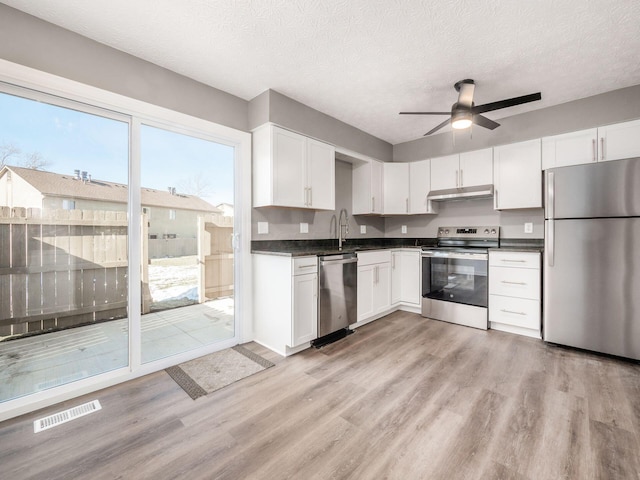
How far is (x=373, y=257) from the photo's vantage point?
357cm

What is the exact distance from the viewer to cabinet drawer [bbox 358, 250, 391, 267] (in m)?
3.39

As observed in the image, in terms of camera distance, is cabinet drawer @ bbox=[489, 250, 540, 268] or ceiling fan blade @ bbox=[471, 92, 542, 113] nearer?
ceiling fan blade @ bbox=[471, 92, 542, 113]

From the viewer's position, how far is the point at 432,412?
183 cm

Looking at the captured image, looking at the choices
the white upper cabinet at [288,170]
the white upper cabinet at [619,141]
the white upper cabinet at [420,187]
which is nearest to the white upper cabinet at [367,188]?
the white upper cabinet at [420,187]

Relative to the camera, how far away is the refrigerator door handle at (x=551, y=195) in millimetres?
2812

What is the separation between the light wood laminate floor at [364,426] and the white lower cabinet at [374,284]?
0.95 m

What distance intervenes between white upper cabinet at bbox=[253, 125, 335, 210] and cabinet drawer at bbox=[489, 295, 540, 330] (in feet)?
7.59

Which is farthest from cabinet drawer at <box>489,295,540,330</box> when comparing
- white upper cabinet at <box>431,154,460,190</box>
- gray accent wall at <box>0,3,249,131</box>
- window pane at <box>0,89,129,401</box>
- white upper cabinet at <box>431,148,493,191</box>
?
window pane at <box>0,89,129,401</box>

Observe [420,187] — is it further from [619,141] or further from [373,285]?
[619,141]

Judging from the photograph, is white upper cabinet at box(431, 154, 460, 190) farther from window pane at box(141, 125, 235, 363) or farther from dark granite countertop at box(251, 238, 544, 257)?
window pane at box(141, 125, 235, 363)

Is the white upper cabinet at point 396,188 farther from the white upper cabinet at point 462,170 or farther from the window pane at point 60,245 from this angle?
the window pane at point 60,245

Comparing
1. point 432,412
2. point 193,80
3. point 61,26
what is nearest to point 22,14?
point 61,26

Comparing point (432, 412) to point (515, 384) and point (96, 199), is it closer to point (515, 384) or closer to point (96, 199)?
point (515, 384)

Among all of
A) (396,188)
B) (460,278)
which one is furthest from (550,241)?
(396,188)
